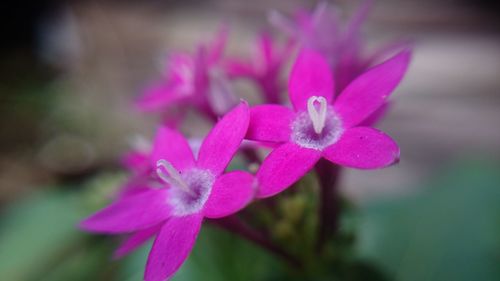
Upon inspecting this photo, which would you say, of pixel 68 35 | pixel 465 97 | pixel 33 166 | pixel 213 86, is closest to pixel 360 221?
pixel 213 86

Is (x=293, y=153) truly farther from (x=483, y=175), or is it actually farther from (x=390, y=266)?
(x=483, y=175)

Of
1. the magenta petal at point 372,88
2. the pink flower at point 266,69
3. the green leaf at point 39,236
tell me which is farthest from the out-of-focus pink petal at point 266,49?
the green leaf at point 39,236

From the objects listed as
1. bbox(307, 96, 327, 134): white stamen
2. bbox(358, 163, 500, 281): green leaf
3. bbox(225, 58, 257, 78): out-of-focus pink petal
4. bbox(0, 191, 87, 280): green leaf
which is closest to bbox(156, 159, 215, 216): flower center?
bbox(307, 96, 327, 134): white stamen

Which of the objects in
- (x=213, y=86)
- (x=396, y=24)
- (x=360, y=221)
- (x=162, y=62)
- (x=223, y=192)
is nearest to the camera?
(x=223, y=192)

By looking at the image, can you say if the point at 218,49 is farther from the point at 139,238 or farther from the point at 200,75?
the point at 139,238

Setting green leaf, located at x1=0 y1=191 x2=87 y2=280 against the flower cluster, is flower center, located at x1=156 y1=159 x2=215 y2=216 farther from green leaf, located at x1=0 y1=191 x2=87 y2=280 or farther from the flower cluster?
green leaf, located at x1=0 y1=191 x2=87 y2=280

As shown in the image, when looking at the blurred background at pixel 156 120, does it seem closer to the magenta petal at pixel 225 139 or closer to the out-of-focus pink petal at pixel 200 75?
the out-of-focus pink petal at pixel 200 75
